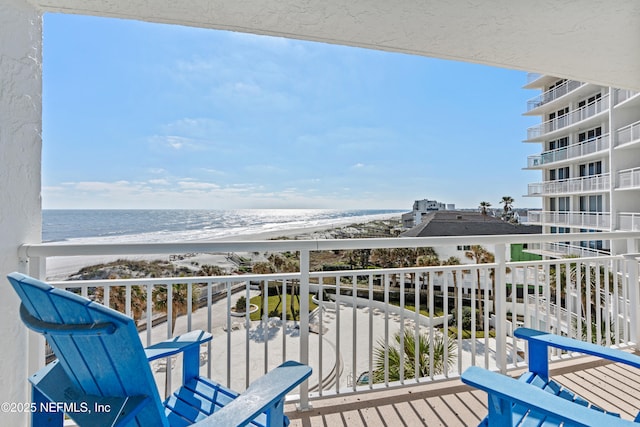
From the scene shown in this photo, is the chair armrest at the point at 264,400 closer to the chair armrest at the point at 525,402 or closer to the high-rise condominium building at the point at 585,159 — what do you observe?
the chair armrest at the point at 525,402

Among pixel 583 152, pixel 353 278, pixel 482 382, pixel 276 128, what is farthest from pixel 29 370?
pixel 276 128

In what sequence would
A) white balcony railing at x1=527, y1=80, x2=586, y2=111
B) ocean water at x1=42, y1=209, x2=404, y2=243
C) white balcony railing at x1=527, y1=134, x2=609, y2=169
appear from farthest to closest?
ocean water at x1=42, y1=209, x2=404, y2=243 → white balcony railing at x1=527, y1=80, x2=586, y2=111 → white balcony railing at x1=527, y1=134, x2=609, y2=169

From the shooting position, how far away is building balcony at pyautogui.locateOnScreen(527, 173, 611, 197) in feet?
44.5

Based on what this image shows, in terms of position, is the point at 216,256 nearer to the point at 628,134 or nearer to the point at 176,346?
the point at 176,346

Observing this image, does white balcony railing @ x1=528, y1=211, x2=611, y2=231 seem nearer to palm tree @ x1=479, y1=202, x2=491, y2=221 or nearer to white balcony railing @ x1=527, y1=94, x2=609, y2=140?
palm tree @ x1=479, y1=202, x2=491, y2=221

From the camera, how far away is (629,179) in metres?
11.7

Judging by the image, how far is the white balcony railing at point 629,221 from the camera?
37.4ft

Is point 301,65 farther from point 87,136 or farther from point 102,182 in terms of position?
point 102,182

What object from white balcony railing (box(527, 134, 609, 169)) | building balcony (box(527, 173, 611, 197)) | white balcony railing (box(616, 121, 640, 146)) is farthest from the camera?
building balcony (box(527, 173, 611, 197))

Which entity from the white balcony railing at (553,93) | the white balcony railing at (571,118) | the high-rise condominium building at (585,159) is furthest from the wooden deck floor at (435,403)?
the white balcony railing at (553,93)

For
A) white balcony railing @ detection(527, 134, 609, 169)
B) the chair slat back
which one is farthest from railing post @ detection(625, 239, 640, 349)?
white balcony railing @ detection(527, 134, 609, 169)

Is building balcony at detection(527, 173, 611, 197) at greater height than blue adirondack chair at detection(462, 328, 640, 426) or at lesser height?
greater

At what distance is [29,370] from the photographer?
5.31 ft

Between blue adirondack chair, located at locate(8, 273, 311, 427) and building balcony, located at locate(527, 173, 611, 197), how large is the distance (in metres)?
17.3
